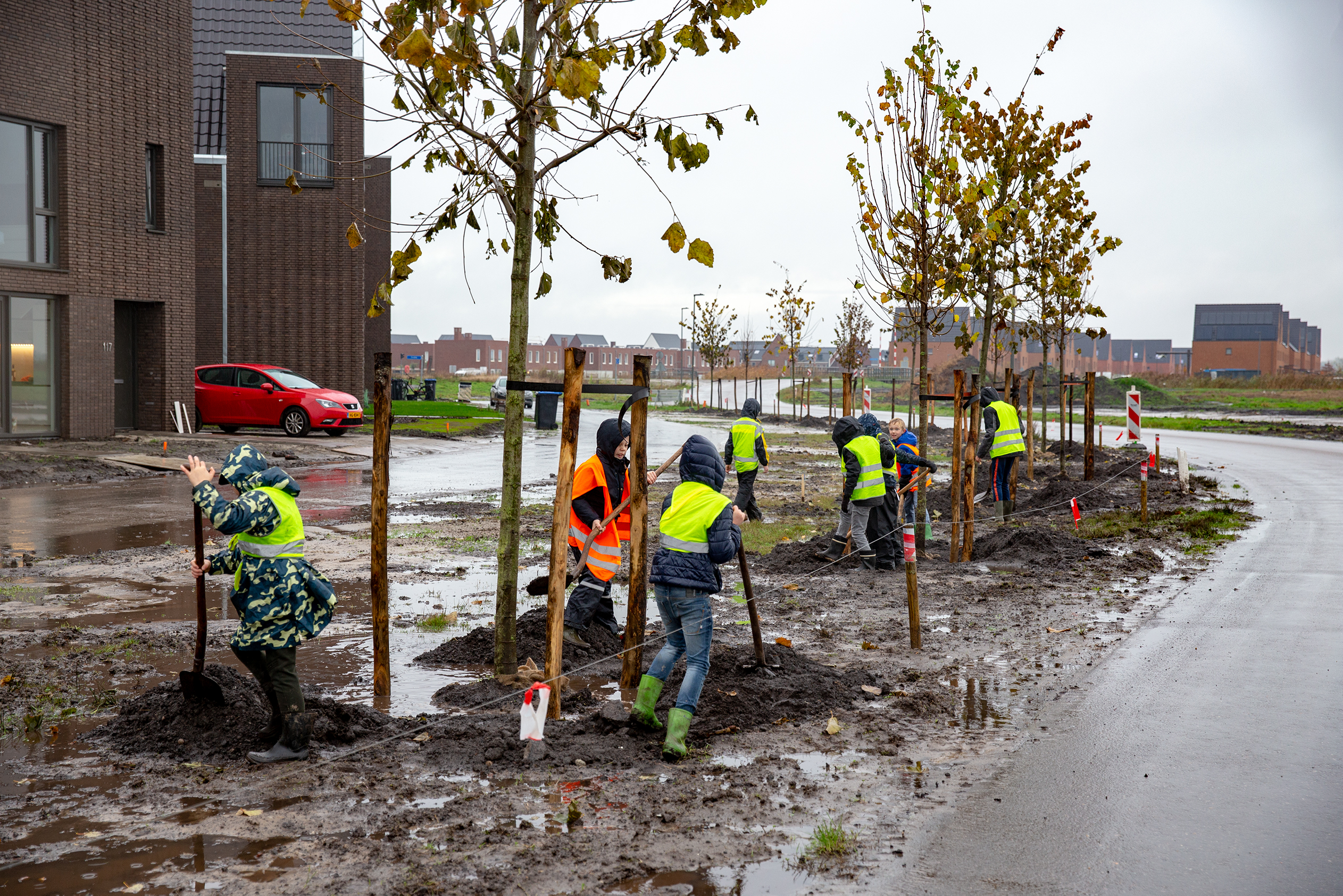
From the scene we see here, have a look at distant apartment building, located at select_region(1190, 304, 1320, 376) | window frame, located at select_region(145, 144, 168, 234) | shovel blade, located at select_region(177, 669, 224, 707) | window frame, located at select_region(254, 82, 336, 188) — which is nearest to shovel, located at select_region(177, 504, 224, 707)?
shovel blade, located at select_region(177, 669, 224, 707)

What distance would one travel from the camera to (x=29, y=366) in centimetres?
2016

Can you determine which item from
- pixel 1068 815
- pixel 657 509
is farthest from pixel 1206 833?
pixel 657 509

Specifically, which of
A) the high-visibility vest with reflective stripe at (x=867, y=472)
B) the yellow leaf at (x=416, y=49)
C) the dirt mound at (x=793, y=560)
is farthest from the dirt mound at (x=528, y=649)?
the high-visibility vest with reflective stripe at (x=867, y=472)

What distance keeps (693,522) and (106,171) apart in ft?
66.3

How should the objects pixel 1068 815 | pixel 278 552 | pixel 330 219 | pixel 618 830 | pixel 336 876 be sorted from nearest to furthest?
pixel 336 876, pixel 618 830, pixel 1068 815, pixel 278 552, pixel 330 219

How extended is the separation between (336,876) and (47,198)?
2065cm

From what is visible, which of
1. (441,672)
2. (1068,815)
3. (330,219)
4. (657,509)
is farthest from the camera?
(330,219)

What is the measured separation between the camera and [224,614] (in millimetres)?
8578

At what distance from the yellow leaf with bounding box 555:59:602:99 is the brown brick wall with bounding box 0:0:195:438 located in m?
18.3

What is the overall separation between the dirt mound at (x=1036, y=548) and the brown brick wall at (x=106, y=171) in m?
17.6

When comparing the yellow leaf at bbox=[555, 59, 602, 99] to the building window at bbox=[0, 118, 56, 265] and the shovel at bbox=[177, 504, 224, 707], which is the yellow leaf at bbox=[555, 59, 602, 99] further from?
the building window at bbox=[0, 118, 56, 265]

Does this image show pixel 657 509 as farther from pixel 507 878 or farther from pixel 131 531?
pixel 507 878

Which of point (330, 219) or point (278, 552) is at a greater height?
point (330, 219)

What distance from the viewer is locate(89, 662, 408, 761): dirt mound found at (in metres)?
5.47
